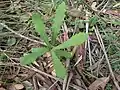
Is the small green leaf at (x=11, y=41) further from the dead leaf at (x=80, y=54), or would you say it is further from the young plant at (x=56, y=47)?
the dead leaf at (x=80, y=54)

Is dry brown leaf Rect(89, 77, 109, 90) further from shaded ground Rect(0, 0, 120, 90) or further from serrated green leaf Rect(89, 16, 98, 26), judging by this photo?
serrated green leaf Rect(89, 16, 98, 26)

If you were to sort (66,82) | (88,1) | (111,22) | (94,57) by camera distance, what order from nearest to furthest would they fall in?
(66,82) < (94,57) < (111,22) < (88,1)

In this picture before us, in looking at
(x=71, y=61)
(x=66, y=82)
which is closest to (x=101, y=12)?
(x=71, y=61)

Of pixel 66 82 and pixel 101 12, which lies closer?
pixel 66 82

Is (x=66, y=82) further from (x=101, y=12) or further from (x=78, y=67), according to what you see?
(x=101, y=12)

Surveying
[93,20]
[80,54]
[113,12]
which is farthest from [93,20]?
[80,54]

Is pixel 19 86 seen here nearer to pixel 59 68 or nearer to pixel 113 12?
pixel 59 68

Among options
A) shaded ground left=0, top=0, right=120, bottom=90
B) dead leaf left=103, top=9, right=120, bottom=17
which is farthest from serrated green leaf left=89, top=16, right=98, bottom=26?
dead leaf left=103, top=9, right=120, bottom=17
